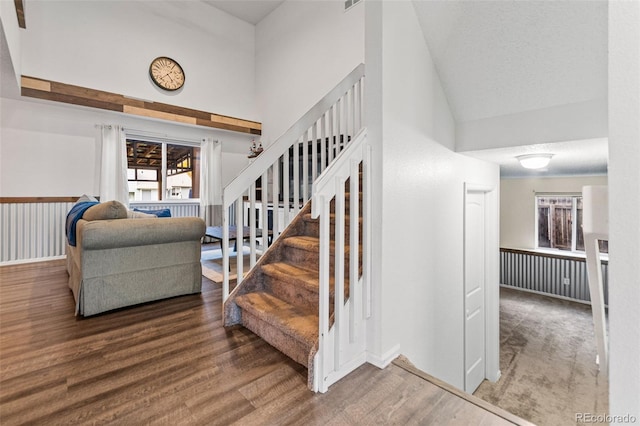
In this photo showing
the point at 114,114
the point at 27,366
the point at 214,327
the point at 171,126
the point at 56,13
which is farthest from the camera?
the point at 171,126

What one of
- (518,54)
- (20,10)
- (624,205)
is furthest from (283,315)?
(20,10)

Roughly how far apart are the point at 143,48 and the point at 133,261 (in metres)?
4.26

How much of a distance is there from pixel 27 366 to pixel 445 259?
9.25 ft

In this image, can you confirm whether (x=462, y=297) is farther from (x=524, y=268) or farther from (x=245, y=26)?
(x=245, y=26)

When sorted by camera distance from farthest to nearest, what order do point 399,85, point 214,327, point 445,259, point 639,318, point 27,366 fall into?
point 445,259
point 214,327
point 399,85
point 27,366
point 639,318

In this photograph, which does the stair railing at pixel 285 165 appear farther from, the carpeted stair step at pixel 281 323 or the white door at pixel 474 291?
the white door at pixel 474 291

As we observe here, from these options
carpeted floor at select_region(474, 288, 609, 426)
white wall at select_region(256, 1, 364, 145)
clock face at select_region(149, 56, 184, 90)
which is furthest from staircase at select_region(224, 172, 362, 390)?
clock face at select_region(149, 56, 184, 90)

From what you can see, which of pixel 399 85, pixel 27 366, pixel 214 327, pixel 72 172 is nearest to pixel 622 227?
pixel 399 85

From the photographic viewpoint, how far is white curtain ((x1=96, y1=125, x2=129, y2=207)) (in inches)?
186

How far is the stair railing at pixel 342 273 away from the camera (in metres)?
1.51

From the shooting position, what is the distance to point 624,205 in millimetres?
570

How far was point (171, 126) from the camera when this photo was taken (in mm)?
5469

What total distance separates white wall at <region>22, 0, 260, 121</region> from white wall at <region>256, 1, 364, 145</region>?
1.60 feet

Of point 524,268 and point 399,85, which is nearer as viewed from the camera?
point 399,85
